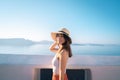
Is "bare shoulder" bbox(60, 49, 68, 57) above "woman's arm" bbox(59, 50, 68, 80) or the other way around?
above

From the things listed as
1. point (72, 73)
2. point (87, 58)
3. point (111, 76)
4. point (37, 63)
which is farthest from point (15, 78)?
point (111, 76)

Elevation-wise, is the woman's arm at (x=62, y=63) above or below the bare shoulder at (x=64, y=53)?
below

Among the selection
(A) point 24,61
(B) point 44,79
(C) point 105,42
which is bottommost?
(B) point 44,79

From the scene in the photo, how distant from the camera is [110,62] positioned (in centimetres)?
485

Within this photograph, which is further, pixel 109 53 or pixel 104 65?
pixel 109 53

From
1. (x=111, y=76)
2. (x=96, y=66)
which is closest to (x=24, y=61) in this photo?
(x=96, y=66)

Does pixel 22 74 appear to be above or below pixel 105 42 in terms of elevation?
below

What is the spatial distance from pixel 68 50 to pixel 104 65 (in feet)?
4.53

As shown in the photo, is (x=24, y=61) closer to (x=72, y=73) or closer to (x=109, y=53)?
(x=72, y=73)

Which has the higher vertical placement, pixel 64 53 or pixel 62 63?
pixel 64 53

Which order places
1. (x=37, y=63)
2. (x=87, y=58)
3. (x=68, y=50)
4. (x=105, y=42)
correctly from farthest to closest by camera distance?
(x=105, y=42)
(x=87, y=58)
(x=37, y=63)
(x=68, y=50)

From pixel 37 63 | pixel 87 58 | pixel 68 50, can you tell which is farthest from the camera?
pixel 87 58

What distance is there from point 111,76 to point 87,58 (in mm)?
523

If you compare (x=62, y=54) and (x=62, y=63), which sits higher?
(x=62, y=54)
